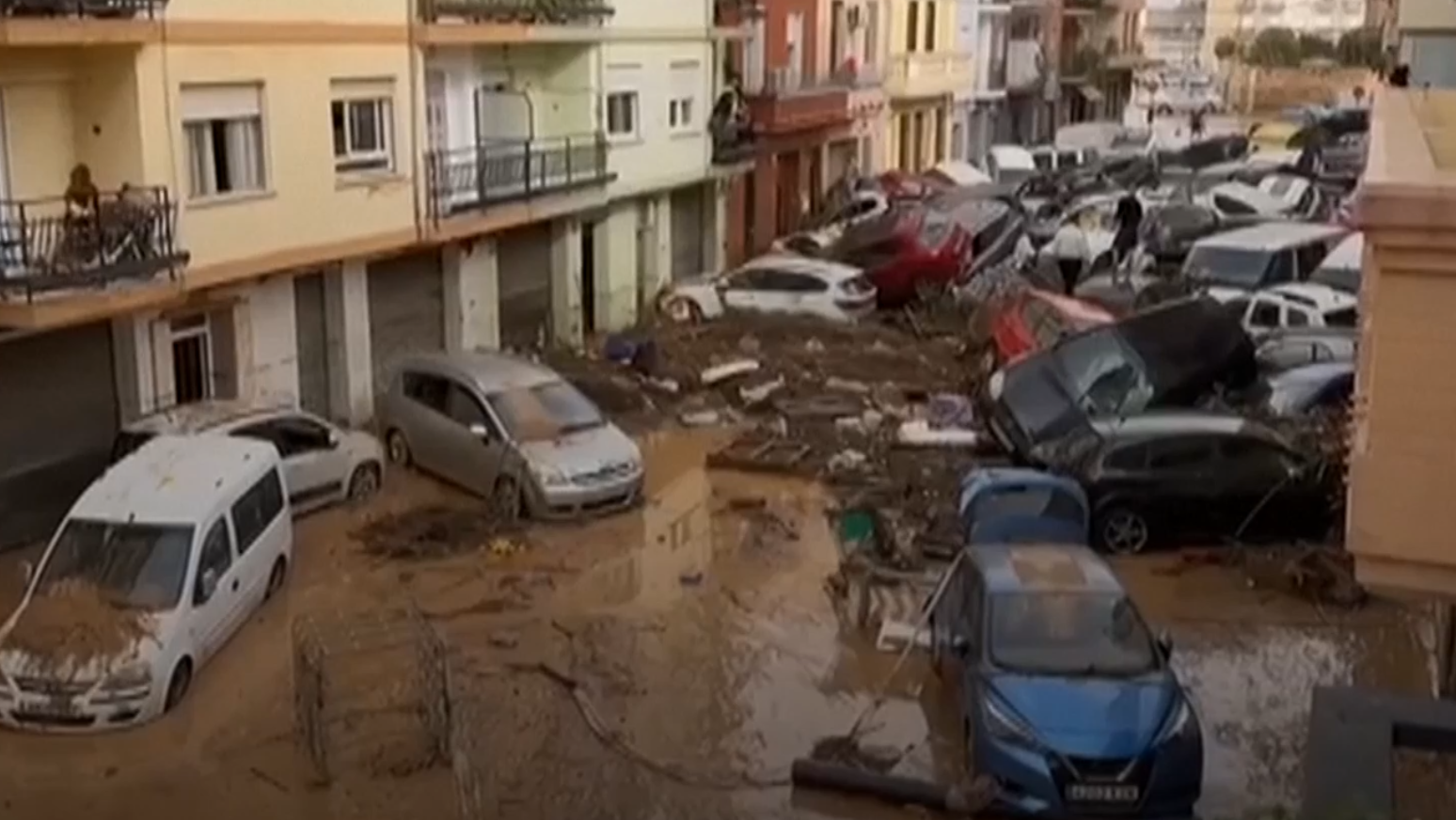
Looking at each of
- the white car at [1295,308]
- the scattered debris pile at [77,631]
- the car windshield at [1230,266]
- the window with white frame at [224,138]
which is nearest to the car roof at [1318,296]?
the white car at [1295,308]

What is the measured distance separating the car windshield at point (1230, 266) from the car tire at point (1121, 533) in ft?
36.9

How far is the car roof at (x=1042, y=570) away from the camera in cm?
1316

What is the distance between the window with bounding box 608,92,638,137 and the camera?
29688 mm

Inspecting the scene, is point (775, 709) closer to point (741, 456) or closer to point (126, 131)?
point (741, 456)

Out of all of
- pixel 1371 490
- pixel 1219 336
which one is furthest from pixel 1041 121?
pixel 1371 490

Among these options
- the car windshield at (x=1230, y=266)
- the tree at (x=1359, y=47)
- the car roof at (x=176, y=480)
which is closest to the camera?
the car roof at (x=176, y=480)

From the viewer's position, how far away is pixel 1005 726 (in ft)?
39.2

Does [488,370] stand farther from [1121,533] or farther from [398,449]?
[1121,533]

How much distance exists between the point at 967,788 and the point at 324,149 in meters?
12.8

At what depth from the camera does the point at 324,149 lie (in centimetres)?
2112

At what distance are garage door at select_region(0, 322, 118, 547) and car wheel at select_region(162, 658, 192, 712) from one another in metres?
4.68

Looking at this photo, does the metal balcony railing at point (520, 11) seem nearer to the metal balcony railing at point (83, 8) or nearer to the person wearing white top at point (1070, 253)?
the metal balcony railing at point (83, 8)

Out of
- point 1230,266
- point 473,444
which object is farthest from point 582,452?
point 1230,266

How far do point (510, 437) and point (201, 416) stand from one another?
3.37m
